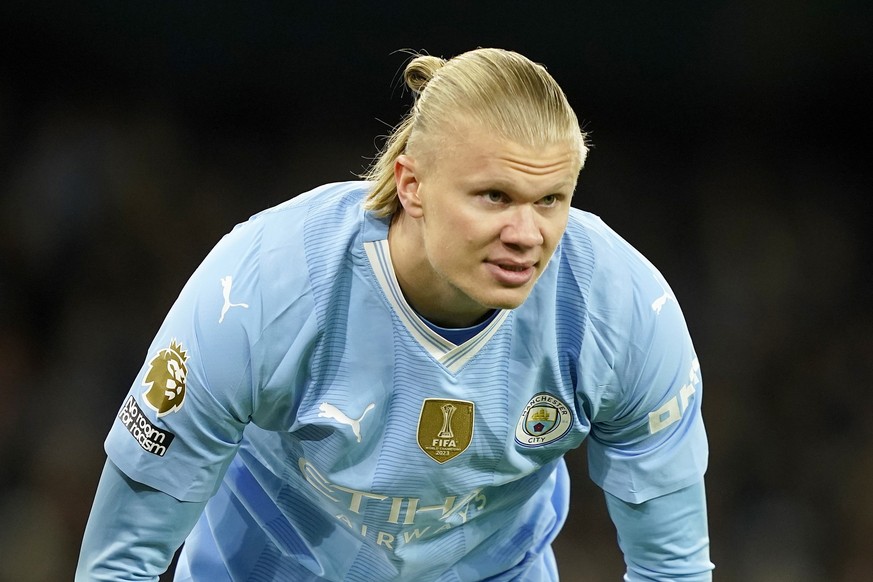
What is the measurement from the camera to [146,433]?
1886 mm

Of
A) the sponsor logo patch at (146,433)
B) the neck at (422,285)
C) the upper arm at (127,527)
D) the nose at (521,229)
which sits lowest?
the upper arm at (127,527)

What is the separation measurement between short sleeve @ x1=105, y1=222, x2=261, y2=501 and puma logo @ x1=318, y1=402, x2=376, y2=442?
0.11m

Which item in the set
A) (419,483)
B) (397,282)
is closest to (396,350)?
(397,282)

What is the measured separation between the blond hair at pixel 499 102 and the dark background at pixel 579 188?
2432 mm

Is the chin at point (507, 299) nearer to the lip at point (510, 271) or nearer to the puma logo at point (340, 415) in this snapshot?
the lip at point (510, 271)

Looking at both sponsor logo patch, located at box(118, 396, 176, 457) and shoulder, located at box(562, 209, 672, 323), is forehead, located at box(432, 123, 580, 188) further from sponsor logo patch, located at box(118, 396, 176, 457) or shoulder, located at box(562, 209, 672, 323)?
sponsor logo patch, located at box(118, 396, 176, 457)

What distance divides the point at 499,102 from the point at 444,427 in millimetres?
511

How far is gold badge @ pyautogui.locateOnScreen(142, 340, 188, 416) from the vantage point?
1.84 m

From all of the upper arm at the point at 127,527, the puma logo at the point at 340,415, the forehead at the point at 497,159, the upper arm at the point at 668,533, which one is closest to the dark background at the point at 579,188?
the upper arm at the point at 668,533

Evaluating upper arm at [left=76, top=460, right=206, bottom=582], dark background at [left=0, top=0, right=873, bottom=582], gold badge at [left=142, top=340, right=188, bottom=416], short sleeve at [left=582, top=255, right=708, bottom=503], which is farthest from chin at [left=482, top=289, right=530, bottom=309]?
dark background at [left=0, top=0, right=873, bottom=582]

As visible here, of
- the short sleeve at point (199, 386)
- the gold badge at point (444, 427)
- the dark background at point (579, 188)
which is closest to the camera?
the short sleeve at point (199, 386)

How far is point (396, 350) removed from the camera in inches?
75.1

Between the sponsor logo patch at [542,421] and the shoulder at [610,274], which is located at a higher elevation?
the shoulder at [610,274]

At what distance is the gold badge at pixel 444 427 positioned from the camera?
193 cm
